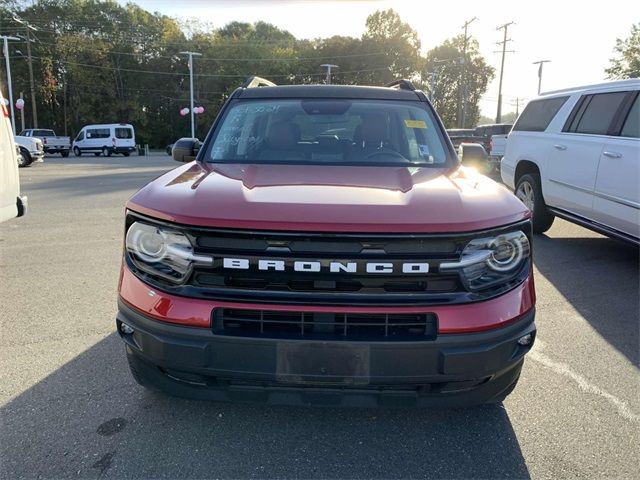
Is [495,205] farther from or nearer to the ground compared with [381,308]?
farther from the ground

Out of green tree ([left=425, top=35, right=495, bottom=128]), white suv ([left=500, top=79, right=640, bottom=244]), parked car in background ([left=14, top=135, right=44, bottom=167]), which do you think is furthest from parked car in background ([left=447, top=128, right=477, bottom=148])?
green tree ([left=425, top=35, right=495, bottom=128])

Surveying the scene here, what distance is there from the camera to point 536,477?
87.4 inches

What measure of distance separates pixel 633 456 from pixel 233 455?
6.20 ft

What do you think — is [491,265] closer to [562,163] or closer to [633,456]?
[633,456]

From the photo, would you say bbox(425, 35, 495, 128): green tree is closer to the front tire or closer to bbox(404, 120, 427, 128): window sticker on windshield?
the front tire

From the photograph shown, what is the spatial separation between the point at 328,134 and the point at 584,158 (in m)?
3.71

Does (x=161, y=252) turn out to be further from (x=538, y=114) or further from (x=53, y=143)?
(x=53, y=143)

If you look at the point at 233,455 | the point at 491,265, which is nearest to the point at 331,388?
the point at 233,455

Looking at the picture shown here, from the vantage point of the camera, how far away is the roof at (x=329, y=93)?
3762mm

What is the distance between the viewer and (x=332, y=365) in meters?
2.01

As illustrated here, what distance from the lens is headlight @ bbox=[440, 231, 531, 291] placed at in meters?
2.10

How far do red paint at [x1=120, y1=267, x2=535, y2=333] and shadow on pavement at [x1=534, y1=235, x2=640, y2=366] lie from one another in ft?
6.23

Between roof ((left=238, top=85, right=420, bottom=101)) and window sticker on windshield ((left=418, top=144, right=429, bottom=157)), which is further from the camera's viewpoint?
roof ((left=238, top=85, right=420, bottom=101))

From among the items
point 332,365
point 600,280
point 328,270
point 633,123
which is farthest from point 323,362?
point 633,123
